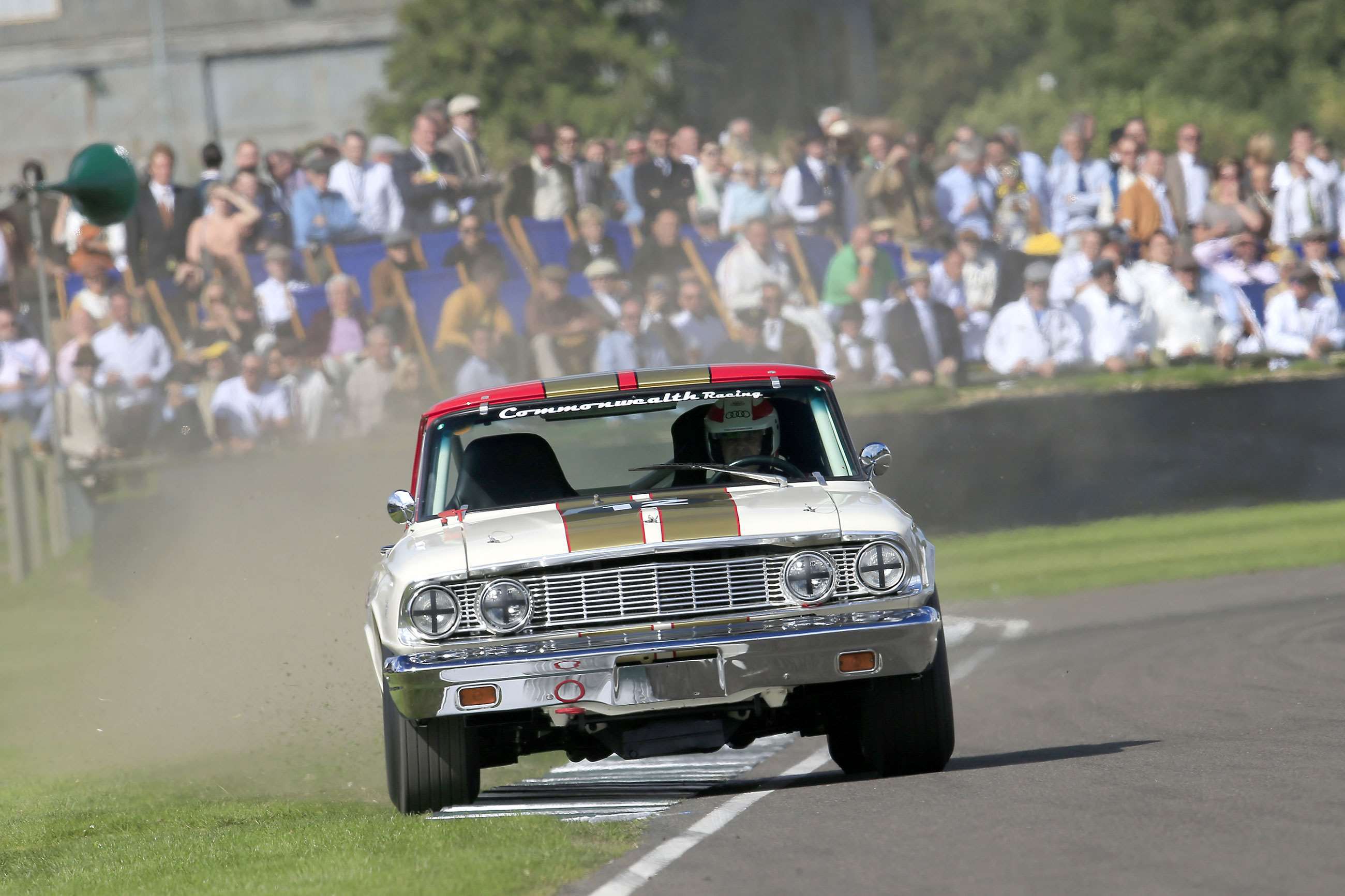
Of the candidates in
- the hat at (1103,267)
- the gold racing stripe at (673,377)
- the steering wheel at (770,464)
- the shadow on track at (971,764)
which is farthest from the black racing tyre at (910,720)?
the hat at (1103,267)

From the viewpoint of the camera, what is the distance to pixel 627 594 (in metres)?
6.62

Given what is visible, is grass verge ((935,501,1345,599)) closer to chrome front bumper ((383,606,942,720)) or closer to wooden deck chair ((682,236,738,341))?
wooden deck chair ((682,236,738,341))

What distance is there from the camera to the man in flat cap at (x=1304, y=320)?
2059cm

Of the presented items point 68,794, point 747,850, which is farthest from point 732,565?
point 68,794

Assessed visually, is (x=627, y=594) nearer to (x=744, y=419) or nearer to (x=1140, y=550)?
(x=744, y=419)

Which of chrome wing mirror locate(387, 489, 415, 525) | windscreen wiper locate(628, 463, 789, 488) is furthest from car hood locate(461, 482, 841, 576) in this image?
chrome wing mirror locate(387, 489, 415, 525)

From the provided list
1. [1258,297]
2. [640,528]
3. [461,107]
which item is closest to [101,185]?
[640,528]

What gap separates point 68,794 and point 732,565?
4.46 m

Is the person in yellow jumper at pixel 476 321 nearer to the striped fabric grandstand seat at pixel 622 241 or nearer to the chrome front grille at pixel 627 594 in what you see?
the striped fabric grandstand seat at pixel 622 241

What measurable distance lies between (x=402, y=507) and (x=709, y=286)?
13623mm

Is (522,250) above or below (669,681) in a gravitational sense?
above

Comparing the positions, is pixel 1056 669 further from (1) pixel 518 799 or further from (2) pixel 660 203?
(2) pixel 660 203

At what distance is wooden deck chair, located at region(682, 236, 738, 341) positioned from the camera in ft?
68.4

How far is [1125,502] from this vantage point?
1875cm
